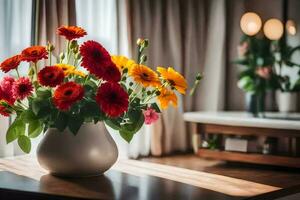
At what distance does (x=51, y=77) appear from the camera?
61.8 inches

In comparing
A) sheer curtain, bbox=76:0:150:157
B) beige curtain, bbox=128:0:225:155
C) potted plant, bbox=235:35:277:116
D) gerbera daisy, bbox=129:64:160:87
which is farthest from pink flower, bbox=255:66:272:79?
gerbera daisy, bbox=129:64:160:87

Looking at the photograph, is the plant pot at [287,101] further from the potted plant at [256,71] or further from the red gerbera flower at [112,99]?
the red gerbera flower at [112,99]

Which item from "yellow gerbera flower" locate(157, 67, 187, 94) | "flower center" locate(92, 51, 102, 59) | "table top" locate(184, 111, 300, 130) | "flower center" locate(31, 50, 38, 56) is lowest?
"table top" locate(184, 111, 300, 130)

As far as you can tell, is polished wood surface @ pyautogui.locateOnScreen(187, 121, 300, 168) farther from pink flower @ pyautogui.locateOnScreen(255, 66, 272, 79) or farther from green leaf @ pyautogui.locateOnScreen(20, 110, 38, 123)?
green leaf @ pyautogui.locateOnScreen(20, 110, 38, 123)

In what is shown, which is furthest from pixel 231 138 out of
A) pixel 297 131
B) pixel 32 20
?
pixel 32 20

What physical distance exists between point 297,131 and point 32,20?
1209 millimetres

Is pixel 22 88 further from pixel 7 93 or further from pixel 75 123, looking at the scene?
pixel 75 123

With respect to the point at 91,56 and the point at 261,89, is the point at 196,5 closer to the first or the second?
the point at 261,89

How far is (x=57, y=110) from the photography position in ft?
5.35

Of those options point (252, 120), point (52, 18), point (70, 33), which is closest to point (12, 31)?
point (52, 18)

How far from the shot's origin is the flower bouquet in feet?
5.17

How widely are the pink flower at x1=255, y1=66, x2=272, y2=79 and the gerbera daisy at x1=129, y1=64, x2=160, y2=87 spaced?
1.02 meters

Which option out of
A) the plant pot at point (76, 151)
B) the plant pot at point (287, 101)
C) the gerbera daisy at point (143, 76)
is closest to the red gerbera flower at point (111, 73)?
the gerbera daisy at point (143, 76)

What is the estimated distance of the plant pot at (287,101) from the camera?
2.56 meters
